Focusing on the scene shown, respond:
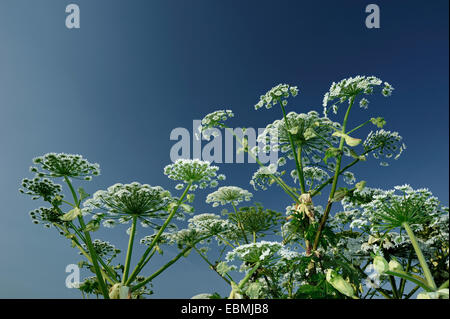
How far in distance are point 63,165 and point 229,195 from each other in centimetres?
457

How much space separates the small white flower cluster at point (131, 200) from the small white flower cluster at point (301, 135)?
9.20ft

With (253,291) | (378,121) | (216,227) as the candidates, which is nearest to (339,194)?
(378,121)

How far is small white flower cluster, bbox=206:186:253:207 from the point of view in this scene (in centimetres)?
827

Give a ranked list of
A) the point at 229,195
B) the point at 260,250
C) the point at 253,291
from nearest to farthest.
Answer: the point at 253,291 → the point at 260,250 → the point at 229,195

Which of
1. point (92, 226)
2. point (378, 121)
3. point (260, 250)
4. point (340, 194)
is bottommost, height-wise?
point (260, 250)

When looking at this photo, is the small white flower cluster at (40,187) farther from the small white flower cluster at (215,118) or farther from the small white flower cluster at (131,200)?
the small white flower cluster at (215,118)

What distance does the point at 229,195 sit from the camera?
8414mm

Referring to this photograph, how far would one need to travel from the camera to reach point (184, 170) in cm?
572

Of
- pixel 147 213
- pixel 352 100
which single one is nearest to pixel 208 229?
pixel 147 213

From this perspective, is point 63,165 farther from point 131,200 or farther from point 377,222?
point 377,222
